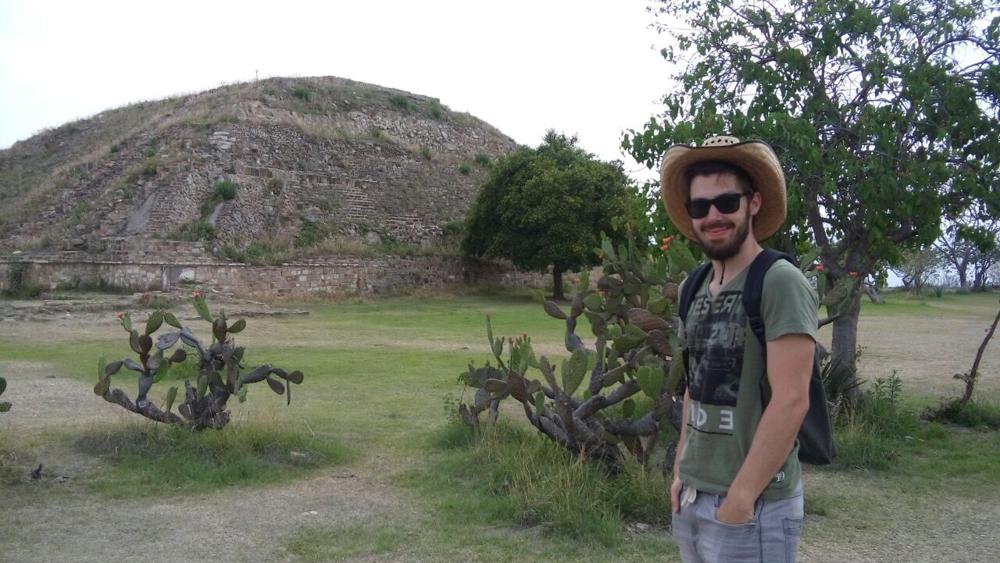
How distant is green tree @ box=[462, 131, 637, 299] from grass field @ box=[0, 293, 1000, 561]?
17.9 metres

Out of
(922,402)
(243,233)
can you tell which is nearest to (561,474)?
(922,402)

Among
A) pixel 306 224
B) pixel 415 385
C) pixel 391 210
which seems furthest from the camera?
pixel 391 210

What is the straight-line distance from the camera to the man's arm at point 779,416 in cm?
222

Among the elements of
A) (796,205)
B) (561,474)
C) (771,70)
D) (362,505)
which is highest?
(771,70)

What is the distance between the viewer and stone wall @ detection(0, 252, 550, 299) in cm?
2327

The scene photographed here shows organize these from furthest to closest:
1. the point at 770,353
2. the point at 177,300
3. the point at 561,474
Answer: the point at 177,300 → the point at 561,474 → the point at 770,353

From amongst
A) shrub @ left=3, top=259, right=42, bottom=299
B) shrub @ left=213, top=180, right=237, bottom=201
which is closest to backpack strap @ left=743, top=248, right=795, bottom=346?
shrub @ left=3, top=259, right=42, bottom=299

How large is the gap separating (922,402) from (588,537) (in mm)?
6372

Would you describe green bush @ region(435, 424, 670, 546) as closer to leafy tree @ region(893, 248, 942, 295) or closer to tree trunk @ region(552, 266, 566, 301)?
tree trunk @ region(552, 266, 566, 301)

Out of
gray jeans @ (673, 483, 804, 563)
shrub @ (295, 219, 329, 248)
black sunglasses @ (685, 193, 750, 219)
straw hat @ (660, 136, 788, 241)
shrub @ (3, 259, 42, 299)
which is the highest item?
shrub @ (295, 219, 329, 248)

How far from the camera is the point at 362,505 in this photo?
18.0 ft

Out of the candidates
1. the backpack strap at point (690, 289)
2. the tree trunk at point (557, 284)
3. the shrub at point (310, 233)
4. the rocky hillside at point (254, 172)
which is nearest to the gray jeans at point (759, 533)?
the backpack strap at point (690, 289)

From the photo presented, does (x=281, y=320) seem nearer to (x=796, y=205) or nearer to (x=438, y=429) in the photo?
(x=438, y=429)

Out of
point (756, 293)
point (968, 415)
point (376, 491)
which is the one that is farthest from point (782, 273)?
point (968, 415)
